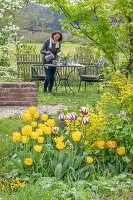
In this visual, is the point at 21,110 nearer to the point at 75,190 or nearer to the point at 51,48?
the point at 51,48

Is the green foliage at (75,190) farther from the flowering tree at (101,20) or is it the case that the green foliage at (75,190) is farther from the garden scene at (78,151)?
the flowering tree at (101,20)

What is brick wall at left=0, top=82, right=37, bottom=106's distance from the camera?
6.07m

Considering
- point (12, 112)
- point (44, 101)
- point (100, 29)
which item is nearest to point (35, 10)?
point (44, 101)

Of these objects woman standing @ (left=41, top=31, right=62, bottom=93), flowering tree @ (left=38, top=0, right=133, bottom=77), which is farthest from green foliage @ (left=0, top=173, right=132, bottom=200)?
woman standing @ (left=41, top=31, right=62, bottom=93)

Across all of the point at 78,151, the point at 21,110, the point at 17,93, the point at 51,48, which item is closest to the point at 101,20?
the point at 78,151

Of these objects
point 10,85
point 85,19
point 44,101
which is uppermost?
point 85,19

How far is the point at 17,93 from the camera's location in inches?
240

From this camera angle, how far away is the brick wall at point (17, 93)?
607cm

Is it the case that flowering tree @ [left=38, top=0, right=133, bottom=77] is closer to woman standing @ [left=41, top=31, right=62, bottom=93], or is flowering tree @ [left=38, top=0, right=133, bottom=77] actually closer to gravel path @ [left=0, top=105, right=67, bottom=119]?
gravel path @ [left=0, top=105, right=67, bottom=119]

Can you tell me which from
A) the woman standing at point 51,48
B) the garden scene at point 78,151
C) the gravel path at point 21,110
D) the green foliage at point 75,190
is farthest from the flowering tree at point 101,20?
the woman standing at point 51,48

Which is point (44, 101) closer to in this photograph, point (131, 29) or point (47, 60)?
point (47, 60)

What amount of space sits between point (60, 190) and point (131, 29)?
2.87 metres

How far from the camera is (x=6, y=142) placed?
3.22m

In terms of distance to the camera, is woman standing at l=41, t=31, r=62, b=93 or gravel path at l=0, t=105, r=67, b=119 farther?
woman standing at l=41, t=31, r=62, b=93
